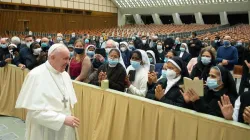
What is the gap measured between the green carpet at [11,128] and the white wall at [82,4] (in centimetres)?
1653

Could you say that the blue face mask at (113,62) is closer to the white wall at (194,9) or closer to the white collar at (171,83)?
the white collar at (171,83)

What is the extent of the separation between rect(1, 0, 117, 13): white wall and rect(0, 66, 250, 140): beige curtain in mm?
18362

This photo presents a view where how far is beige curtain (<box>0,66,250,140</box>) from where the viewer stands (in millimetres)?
2076

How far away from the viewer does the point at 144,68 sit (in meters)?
3.97

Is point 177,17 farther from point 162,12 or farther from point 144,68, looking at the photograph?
point 144,68

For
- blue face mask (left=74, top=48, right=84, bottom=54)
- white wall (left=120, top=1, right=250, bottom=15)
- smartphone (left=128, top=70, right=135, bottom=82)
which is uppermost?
white wall (left=120, top=1, right=250, bottom=15)

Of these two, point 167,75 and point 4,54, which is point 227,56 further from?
point 4,54

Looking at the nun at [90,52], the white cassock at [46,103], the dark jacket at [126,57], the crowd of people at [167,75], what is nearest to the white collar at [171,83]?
the crowd of people at [167,75]

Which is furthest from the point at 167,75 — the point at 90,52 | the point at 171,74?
the point at 90,52

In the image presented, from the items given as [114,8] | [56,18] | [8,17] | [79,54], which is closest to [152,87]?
[79,54]

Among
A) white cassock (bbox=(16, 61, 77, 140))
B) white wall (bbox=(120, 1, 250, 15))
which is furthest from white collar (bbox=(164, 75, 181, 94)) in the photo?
white wall (bbox=(120, 1, 250, 15))

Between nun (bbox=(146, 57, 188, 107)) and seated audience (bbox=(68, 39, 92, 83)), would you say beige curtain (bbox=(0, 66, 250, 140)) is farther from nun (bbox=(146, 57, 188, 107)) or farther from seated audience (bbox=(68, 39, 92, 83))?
seated audience (bbox=(68, 39, 92, 83))

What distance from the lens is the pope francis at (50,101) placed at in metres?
2.08

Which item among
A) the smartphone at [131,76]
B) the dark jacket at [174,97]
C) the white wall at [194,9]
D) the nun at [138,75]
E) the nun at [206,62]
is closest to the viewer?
the dark jacket at [174,97]
